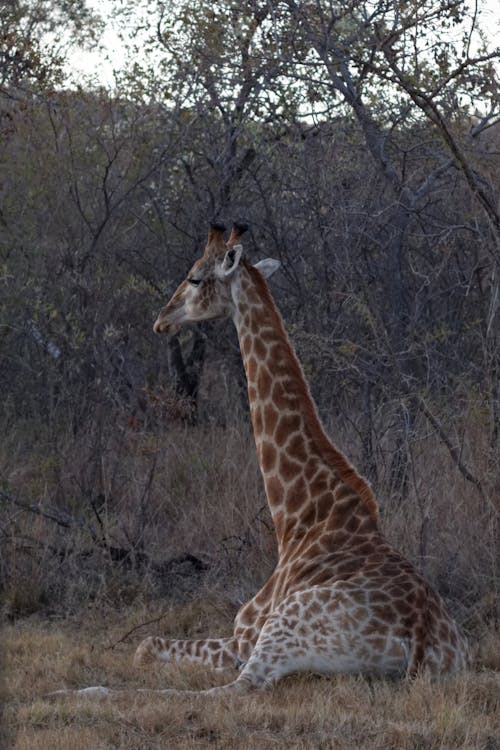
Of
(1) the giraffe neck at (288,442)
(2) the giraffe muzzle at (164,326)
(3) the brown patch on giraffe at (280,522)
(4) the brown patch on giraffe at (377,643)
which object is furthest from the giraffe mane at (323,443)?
(4) the brown patch on giraffe at (377,643)

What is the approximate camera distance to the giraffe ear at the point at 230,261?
642cm

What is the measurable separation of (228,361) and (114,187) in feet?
6.29

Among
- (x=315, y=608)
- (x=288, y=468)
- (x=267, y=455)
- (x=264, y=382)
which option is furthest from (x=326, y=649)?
(x=264, y=382)

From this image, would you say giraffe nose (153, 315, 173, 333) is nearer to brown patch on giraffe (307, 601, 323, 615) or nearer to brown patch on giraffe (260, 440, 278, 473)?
brown patch on giraffe (260, 440, 278, 473)

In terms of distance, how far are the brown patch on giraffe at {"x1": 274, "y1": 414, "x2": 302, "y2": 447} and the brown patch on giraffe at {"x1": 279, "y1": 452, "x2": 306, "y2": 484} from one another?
75 millimetres

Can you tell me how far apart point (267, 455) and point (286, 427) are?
16 cm

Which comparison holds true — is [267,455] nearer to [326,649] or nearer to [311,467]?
[311,467]

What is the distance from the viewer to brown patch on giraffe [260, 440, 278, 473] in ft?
20.7

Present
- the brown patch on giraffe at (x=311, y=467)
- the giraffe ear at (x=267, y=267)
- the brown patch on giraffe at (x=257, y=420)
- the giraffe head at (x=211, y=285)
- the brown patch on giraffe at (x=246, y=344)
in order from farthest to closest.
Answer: the giraffe ear at (x=267, y=267) → the giraffe head at (x=211, y=285) → the brown patch on giraffe at (x=246, y=344) → the brown patch on giraffe at (x=257, y=420) → the brown patch on giraffe at (x=311, y=467)

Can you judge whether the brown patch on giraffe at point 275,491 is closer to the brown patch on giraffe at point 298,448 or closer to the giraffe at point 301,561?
the giraffe at point 301,561

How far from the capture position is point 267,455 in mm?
6352

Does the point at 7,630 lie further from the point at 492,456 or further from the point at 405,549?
the point at 492,456

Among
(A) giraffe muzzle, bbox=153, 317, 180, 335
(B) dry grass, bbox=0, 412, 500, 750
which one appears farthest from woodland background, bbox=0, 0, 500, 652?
(A) giraffe muzzle, bbox=153, 317, 180, 335

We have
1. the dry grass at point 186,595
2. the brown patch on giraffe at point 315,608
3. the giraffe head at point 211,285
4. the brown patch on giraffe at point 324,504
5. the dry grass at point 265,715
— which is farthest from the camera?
the giraffe head at point 211,285
